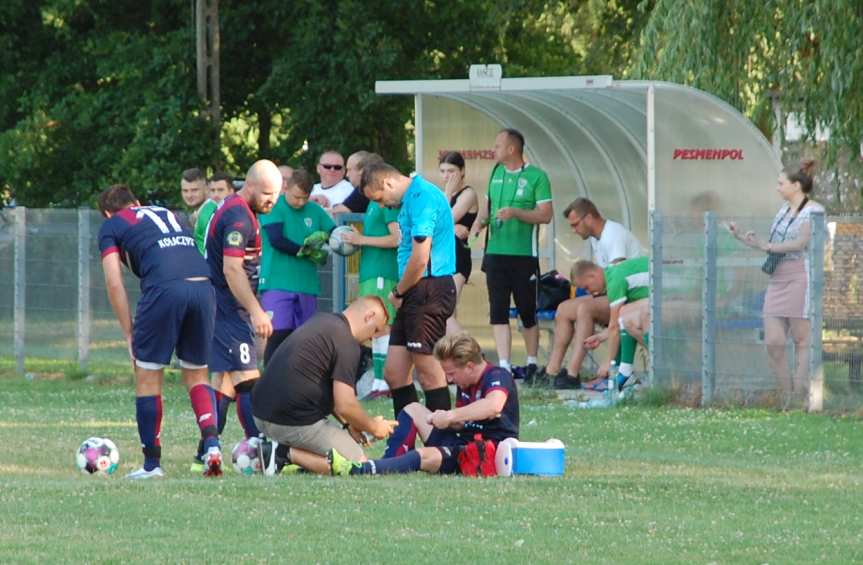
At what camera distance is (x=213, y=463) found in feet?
36.9

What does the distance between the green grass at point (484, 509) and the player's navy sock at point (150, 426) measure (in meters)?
0.21

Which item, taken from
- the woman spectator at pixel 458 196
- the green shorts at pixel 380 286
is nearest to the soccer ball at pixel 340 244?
the green shorts at pixel 380 286

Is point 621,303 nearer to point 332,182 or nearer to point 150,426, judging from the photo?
point 332,182

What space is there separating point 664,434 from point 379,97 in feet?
54.8

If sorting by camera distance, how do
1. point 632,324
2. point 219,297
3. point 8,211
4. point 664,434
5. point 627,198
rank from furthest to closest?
point 8,211, point 627,198, point 632,324, point 664,434, point 219,297

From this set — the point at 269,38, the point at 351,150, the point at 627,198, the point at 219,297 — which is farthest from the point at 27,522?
the point at 269,38

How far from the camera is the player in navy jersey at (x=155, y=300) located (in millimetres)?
11203

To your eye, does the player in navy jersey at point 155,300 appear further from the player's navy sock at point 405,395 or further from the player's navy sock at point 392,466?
the player's navy sock at point 405,395

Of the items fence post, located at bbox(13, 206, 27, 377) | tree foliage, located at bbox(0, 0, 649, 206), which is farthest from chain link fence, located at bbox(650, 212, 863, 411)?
tree foliage, located at bbox(0, 0, 649, 206)

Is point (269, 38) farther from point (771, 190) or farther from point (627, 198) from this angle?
point (771, 190)

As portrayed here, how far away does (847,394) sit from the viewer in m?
15.3

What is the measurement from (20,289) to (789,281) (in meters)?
9.53

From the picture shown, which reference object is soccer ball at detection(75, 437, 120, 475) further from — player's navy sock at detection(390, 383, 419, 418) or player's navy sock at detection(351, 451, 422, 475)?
player's navy sock at detection(390, 383, 419, 418)

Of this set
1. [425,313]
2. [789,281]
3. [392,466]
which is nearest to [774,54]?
[789,281]
